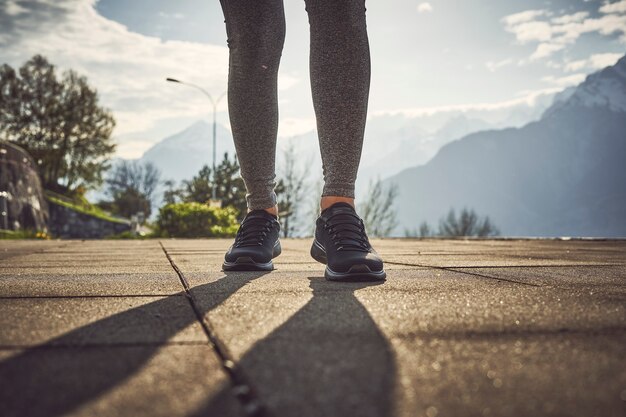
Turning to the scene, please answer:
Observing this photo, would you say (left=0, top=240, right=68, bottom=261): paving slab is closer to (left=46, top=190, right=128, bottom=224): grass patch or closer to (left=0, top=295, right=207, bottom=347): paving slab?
(left=0, top=295, right=207, bottom=347): paving slab

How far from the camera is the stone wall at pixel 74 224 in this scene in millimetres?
23375

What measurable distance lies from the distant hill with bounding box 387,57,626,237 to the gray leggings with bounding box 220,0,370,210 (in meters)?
141

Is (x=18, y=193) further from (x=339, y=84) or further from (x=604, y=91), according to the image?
(x=604, y=91)

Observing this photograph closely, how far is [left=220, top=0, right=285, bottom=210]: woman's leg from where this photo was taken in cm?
184

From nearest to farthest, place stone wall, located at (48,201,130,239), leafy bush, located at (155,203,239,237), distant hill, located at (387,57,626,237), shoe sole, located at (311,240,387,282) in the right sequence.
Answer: shoe sole, located at (311,240,387,282)
leafy bush, located at (155,203,239,237)
stone wall, located at (48,201,130,239)
distant hill, located at (387,57,626,237)

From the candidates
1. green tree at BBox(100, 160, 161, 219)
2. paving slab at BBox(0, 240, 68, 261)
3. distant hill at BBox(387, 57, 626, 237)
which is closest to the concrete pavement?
paving slab at BBox(0, 240, 68, 261)

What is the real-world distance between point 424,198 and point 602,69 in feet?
224

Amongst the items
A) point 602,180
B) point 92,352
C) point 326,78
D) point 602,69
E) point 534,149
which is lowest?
point 92,352

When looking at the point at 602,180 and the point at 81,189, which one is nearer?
the point at 81,189

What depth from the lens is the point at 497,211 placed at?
491 ft

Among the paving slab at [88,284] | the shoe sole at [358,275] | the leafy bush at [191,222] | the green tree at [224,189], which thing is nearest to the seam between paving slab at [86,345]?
the paving slab at [88,284]

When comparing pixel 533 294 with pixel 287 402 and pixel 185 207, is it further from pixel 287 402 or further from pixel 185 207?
pixel 185 207

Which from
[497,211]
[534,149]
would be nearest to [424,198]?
[497,211]

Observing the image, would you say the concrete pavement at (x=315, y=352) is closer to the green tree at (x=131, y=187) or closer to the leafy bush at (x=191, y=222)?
the leafy bush at (x=191, y=222)
